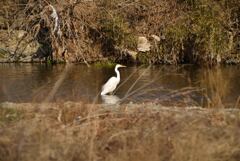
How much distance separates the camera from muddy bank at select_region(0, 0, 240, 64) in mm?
24572

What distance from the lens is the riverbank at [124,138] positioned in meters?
5.24

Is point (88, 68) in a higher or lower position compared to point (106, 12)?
lower

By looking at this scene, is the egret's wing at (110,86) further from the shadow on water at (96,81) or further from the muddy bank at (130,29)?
the muddy bank at (130,29)

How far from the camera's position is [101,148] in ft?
18.2

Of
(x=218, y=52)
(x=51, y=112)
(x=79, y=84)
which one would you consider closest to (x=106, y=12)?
(x=218, y=52)

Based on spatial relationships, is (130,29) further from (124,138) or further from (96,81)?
(124,138)

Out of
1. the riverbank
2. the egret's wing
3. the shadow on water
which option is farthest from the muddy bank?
the riverbank

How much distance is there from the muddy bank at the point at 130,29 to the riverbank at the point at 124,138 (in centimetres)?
1764

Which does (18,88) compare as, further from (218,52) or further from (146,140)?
(146,140)

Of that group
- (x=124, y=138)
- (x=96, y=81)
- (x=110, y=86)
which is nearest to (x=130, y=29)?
(x=96, y=81)

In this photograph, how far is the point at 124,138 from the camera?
18.8ft

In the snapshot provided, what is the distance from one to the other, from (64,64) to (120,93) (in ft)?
30.5

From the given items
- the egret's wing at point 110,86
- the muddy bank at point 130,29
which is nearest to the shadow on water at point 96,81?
the egret's wing at point 110,86

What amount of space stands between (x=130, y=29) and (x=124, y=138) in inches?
828
